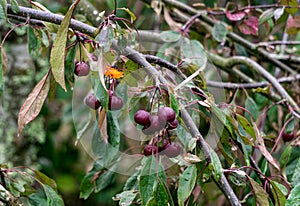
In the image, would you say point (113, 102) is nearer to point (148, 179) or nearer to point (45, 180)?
point (148, 179)

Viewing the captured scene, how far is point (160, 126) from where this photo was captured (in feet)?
2.35

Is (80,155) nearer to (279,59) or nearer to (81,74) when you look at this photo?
(279,59)

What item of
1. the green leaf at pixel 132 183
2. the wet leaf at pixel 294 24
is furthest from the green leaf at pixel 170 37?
the green leaf at pixel 132 183

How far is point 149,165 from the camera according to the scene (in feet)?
2.46

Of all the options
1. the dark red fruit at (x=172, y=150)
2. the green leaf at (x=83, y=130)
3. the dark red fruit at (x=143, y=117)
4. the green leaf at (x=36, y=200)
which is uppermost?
the dark red fruit at (x=143, y=117)

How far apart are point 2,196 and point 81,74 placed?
220 mm

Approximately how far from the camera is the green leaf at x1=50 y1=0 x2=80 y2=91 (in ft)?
2.24

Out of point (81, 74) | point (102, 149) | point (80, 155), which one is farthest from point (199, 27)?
point (80, 155)

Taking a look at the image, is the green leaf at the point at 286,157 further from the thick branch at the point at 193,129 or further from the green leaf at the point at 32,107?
the green leaf at the point at 32,107

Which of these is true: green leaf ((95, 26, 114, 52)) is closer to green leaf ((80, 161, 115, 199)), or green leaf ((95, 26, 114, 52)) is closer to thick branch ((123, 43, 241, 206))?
thick branch ((123, 43, 241, 206))

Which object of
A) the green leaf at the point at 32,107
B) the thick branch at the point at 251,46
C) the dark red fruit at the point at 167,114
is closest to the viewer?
the dark red fruit at the point at 167,114

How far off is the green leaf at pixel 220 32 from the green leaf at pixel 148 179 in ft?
2.04

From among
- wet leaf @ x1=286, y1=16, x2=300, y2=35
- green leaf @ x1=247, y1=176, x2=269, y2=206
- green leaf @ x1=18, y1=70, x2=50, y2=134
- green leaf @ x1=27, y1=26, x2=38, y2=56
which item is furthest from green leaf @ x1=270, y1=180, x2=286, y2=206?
wet leaf @ x1=286, y1=16, x2=300, y2=35

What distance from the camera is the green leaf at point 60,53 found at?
68 centimetres
